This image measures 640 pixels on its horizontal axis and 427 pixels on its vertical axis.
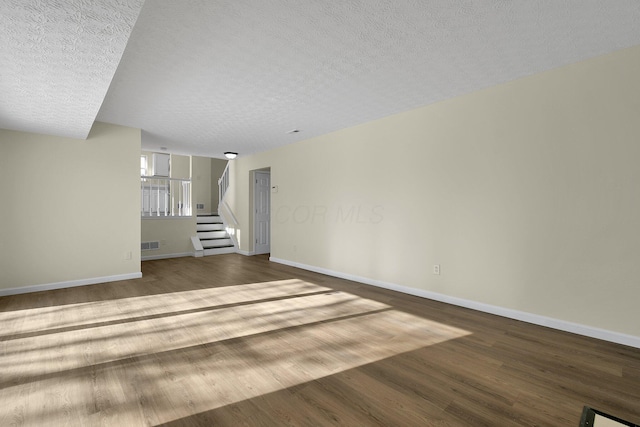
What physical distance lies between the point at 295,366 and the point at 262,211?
6165 millimetres

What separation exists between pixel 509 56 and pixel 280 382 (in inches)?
136

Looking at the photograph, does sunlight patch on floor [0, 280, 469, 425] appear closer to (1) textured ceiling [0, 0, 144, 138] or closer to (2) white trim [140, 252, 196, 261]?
(1) textured ceiling [0, 0, 144, 138]

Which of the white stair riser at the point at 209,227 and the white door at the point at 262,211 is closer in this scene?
the white door at the point at 262,211

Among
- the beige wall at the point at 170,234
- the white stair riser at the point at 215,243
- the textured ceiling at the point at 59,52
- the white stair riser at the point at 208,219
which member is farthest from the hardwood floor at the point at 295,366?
the white stair riser at the point at 208,219

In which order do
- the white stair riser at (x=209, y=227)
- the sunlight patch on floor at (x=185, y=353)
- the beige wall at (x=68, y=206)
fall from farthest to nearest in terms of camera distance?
the white stair riser at (x=209, y=227) → the beige wall at (x=68, y=206) → the sunlight patch on floor at (x=185, y=353)

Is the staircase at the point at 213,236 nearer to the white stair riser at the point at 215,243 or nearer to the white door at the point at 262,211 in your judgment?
the white stair riser at the point at 215,243

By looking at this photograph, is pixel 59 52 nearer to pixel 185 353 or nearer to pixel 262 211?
pixel 185 353

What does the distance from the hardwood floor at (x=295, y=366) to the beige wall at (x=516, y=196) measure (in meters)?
0.46

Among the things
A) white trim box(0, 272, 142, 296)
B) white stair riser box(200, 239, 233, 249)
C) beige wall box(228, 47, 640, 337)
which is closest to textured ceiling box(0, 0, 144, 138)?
white trim box(0, 272, 142, 296)

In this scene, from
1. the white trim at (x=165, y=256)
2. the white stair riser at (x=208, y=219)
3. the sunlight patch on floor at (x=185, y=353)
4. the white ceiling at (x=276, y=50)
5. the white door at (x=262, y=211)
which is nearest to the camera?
the sunlight patch on floor at (x=185, y=353)

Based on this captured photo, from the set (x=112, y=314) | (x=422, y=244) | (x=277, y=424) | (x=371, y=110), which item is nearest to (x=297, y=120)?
(x=371, y=110)

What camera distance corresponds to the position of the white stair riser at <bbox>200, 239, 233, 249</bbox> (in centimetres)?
831

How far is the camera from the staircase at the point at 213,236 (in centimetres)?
829

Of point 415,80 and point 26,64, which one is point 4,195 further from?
point 415,80
